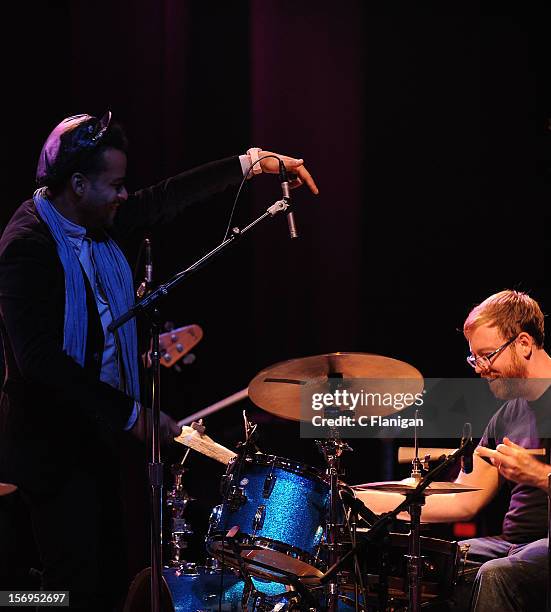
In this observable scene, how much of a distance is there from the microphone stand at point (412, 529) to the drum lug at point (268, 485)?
2.00 feet

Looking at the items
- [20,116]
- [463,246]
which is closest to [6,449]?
[20,116]

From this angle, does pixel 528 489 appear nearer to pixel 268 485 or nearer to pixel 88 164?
pixel 268 485

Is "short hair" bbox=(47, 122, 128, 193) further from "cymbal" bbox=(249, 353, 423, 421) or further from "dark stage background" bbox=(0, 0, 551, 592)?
"dark stage background" bbox=(0, 0, 551, 592)

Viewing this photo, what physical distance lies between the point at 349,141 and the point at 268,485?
2.15 meters

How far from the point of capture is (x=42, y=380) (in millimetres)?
2482

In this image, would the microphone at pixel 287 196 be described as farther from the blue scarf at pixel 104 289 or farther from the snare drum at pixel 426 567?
the snare drum at pixel 426 567

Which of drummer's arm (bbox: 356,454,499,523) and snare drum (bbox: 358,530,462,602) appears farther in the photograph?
drummer's arm (bbox: 356,454,499,523)

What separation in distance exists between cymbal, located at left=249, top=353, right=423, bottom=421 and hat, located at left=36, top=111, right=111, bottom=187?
1.13 meters

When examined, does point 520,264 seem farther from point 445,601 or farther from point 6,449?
point 6,449

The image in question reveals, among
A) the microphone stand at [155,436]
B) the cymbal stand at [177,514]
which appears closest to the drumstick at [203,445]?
the cymbal stand at [177,514]

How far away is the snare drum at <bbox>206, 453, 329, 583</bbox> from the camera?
331 centimetres

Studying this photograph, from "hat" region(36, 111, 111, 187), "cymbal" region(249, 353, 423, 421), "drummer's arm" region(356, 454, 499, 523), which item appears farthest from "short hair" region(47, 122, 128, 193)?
"drummer's arm" region(356, 454, 499, 523)

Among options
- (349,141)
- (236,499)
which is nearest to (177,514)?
(236,499)

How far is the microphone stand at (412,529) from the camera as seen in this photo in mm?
2689
